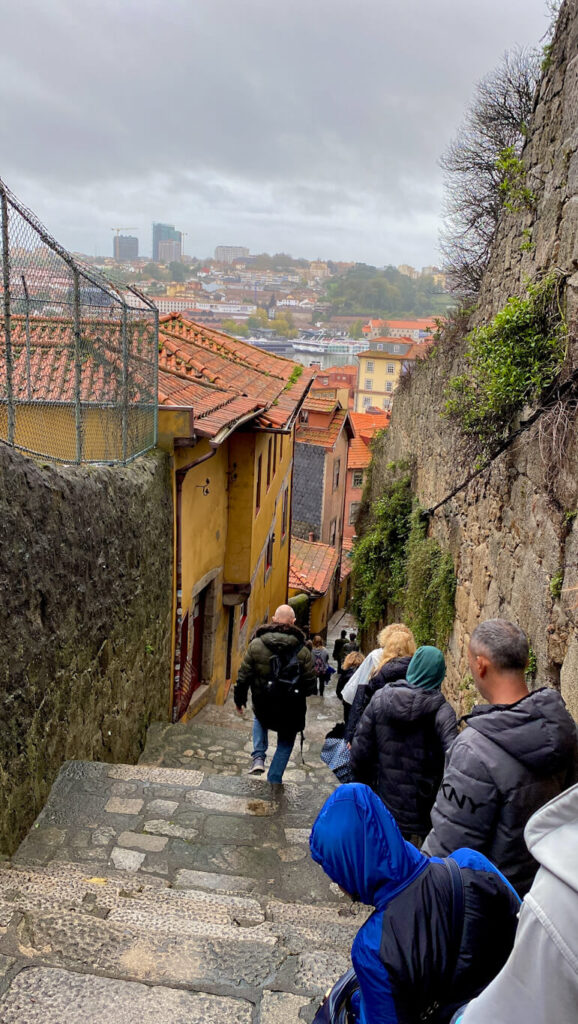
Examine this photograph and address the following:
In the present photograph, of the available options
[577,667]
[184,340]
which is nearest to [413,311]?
[184,340]

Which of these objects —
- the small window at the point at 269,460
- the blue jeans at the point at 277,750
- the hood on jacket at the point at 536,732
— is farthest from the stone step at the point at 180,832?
the small window at the point at 269,460

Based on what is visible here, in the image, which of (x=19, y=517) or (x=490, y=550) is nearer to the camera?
(x=19, y=517)

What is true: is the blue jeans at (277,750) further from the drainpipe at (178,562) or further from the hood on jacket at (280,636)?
the drainpipe at (178,562)

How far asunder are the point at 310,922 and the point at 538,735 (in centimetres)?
183

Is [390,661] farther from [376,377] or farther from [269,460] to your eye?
[376,377]

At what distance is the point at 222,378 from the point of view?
35.6ft

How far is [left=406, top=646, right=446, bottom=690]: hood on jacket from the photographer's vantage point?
335cm

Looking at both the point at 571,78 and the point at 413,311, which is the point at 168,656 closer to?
the point at 571,78

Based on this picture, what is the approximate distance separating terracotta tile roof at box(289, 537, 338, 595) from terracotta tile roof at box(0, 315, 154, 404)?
14522 mm

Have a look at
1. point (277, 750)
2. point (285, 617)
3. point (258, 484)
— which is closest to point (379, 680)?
point (285, 617)

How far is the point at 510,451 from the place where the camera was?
17.0 feet

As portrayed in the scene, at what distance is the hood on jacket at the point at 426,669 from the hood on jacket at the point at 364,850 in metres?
1.53

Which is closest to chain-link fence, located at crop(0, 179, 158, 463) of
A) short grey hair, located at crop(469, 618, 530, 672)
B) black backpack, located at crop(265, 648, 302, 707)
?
black backpack, located at crop(265, 648, 302, 707)

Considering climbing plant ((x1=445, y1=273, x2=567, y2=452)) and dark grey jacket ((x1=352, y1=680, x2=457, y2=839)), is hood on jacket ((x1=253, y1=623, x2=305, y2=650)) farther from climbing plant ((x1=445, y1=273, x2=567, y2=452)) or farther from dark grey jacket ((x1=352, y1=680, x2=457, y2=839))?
climbing plant ((x1=445, y1=273, x2=567, y2=452))
